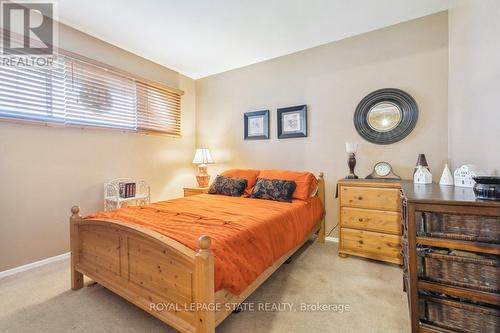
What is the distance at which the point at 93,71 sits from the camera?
9.23ft

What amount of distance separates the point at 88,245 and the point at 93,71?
211cm

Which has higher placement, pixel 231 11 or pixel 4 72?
pixel 231 11

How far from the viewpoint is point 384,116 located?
8.80 feet

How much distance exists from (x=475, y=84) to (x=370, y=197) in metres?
1.21

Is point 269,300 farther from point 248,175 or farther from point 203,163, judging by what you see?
point 203,163

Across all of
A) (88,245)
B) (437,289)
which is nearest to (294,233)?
(437,289)

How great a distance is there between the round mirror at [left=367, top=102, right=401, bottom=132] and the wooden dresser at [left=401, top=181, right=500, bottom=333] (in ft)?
5.27

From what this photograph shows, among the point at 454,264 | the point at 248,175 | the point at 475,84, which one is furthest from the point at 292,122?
the point at 454,264


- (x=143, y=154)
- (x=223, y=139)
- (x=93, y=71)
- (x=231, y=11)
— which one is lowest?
(x=143, y=154)

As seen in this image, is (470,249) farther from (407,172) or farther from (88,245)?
(88,245)

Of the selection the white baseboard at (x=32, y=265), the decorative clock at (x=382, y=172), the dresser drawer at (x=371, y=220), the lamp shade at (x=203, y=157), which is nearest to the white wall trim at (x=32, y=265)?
the white baseboard at (x=32, y=265)

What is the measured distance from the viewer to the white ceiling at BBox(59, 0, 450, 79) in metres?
2.27

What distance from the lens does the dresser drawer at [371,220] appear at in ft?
7.40

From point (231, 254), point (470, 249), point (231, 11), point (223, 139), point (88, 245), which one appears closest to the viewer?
point (470, 249)
